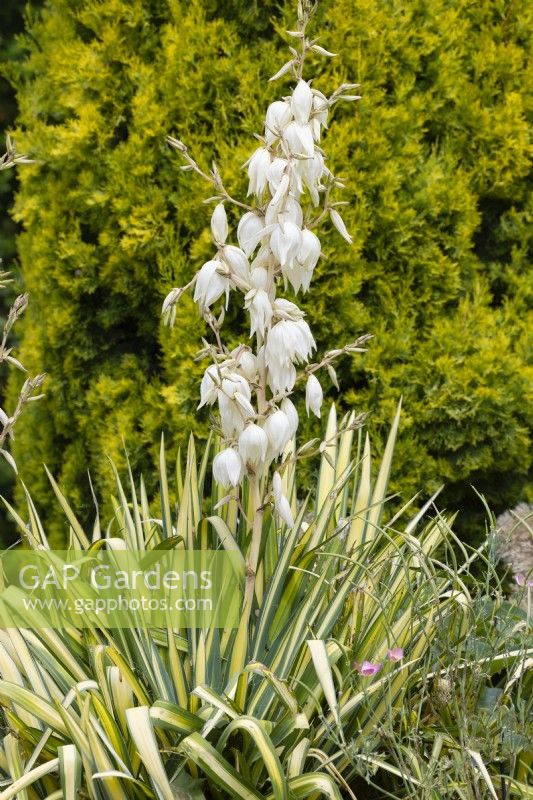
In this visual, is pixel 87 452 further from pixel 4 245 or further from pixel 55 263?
pixel 4 245

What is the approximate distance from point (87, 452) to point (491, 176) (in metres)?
1.83

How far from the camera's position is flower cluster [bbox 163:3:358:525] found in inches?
72.0

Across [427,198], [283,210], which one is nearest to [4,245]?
[427,198]

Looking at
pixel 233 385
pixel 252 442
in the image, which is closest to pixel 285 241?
pixel 233 385

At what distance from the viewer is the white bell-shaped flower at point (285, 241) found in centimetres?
181

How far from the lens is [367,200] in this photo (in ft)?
9.91

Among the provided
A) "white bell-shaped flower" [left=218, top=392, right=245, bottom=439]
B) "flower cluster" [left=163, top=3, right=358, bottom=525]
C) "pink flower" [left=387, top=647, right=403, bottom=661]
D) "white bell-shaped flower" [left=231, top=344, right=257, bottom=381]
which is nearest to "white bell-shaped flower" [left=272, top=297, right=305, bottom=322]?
"flower cluster" [left=163, top=3, right=358, bottom=525]

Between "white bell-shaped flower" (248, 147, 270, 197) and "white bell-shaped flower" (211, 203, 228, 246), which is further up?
"white bell-shaped flower" (248, 147, 270, 197)

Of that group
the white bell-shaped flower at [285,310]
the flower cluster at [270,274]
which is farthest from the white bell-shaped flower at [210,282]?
the white bell-shaped flower at [285,310]

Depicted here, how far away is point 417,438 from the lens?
9.82 feet

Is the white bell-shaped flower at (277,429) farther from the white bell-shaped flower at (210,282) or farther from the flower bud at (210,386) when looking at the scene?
the white bell-shaped flower at (210,282)

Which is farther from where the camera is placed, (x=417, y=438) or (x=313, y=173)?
(x=417, y=438)

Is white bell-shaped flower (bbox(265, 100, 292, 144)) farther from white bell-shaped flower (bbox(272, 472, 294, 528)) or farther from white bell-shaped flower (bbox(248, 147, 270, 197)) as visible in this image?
white bell-shaped flower (bbox(272, 472, 294, 528))

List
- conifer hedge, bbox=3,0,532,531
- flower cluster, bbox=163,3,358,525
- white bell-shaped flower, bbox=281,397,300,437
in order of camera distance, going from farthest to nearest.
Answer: conifer hedge, bbox=3,0,532,531
white bell-shaped flower, bbox=281,397,300,437
flower cluster, bbox=163,3,358,525
